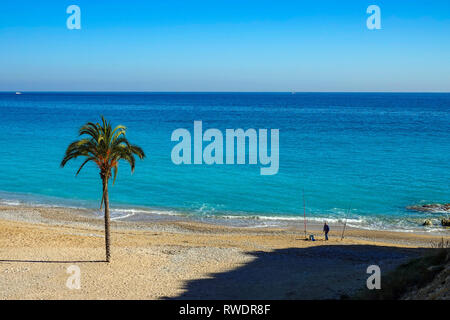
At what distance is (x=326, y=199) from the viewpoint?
38.7 metres

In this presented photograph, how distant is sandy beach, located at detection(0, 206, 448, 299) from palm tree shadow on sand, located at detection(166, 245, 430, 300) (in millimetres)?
44

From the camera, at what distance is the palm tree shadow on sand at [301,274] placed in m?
17.5

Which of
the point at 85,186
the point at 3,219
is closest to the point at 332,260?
the point at 3,219

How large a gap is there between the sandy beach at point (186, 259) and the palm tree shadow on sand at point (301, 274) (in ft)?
0.15

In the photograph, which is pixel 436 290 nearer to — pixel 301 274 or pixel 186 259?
pixel 301 274

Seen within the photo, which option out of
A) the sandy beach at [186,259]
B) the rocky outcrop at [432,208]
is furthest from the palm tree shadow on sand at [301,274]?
the rocky outcrop at [432,208]

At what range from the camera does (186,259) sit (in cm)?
2350

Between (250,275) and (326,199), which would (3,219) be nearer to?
(250,275)

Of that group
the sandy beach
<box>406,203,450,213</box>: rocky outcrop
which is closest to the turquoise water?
<box>406,203,450,213</box>: rocky outcrop

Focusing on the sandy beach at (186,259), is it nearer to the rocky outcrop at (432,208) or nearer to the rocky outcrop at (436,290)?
the rocky outcrop at (436,290)

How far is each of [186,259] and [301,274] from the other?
6.45 metres

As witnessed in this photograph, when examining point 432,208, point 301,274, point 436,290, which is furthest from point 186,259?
point 432,208
